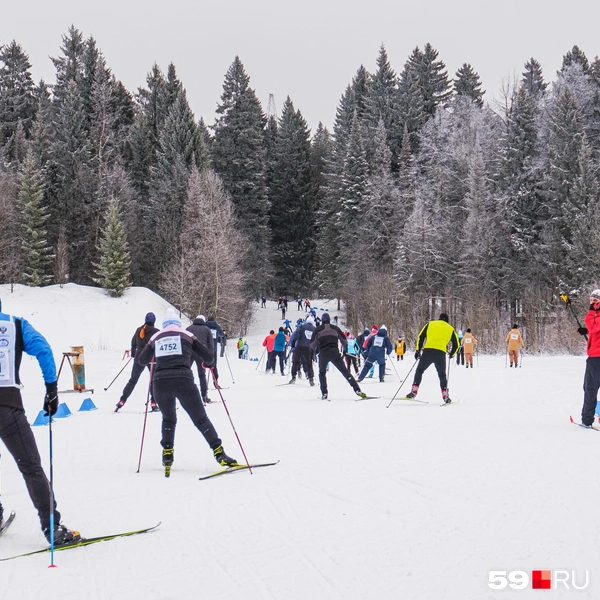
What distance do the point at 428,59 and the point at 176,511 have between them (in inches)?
2436

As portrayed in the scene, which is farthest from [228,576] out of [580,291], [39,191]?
[39,191]

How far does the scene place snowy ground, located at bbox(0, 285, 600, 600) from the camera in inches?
152

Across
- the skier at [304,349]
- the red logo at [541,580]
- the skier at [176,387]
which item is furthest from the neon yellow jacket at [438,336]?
the red logo at [541,580]

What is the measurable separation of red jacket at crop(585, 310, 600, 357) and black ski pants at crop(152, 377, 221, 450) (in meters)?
5.50

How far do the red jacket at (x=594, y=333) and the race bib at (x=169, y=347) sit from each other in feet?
19.0

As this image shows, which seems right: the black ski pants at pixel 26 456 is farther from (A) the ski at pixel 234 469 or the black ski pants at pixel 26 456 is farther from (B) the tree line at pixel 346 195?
(B) the tree line at pixel 346 195

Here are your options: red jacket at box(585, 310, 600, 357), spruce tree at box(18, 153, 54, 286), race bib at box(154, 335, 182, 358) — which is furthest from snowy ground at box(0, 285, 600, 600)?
spruce tree at box(18, 153, 54, 286)

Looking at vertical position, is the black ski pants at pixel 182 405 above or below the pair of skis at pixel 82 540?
above

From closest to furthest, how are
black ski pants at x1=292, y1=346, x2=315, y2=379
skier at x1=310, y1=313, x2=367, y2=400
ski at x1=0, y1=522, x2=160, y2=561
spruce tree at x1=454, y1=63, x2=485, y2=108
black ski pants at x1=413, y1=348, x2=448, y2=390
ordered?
ski at x1=0, y1=522, x2=160, y2=561 → black ski pants at x1=413, y1=348, x2=448, y2=390 → skier at x1=310, y1=313, x2=367, y2=400 → black ski pants at x1=292, y1=346, x2=315, y2=379 → spruce tree at x1=454, y1=63, x2=485, y2=108

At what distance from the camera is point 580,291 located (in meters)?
36.1

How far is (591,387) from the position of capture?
29.5 ft

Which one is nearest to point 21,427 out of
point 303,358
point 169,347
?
point 169,347

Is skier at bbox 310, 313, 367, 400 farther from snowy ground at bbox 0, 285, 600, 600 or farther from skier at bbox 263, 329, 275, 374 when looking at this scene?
skier at bbox 263, 329, 275, 374

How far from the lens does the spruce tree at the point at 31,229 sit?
3722cm
